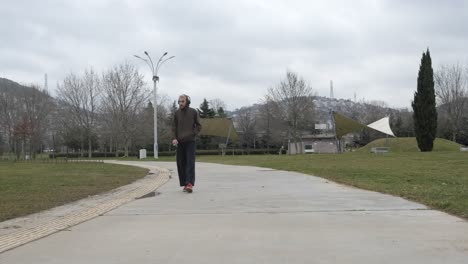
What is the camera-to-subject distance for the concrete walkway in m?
4.52

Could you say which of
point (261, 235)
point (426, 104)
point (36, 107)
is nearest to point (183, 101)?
point (261, 235)

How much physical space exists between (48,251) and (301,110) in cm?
6788

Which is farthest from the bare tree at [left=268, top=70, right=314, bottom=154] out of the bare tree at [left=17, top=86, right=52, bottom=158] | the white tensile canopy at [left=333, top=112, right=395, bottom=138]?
the bare tree at [left=17, top=86, right=52, bottom=158]

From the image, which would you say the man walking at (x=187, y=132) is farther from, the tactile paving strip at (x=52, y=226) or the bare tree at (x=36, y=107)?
the bare tree at (x=36, y=107)

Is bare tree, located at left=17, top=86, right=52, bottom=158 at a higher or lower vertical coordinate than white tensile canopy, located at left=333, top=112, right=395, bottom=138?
higher

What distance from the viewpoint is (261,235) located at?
17.9 feet

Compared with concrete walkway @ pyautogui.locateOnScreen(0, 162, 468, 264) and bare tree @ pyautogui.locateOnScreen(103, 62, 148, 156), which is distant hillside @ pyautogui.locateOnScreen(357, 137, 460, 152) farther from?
concrete walkway @ pyautogui.locateOnScreen(0, 162, 468, 264)

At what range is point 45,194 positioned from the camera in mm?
10633

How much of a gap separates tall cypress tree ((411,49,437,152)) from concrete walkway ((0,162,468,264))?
41.3m

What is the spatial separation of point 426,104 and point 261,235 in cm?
4513

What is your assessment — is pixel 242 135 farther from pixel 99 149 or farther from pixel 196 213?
pixel 196 213

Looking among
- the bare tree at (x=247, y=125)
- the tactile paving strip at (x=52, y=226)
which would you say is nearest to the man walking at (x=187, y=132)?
the tactile paving strip at (x=52, y=226)

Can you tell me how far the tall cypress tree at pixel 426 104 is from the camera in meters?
46.3

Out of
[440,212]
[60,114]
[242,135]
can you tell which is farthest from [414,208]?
[242,135]
